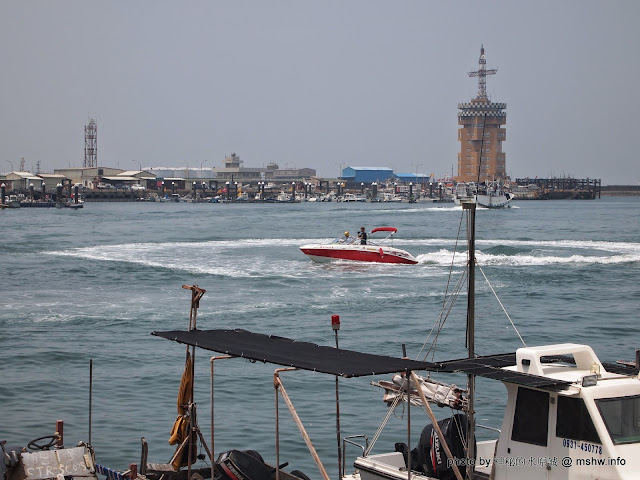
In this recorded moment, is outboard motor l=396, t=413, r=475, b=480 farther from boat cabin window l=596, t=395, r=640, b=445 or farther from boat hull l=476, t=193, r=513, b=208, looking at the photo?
boat hull l=476, t=193, r=513, b=208

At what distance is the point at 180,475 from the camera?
12281mm

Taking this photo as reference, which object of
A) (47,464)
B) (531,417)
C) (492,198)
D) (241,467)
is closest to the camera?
(531,417)

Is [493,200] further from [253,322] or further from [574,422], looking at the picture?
[574,422]

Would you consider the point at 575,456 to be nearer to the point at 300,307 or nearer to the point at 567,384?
the point at 567,384

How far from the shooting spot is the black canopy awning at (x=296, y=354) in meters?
9.48

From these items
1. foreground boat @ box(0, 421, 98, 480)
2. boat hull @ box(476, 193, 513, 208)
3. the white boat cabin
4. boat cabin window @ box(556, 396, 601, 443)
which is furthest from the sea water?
boat hull @ box(476, 193, 513, 208)

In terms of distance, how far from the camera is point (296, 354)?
1081cm

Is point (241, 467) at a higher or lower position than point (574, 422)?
lower

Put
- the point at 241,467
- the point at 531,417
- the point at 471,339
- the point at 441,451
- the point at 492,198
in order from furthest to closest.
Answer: the point at 492,198
the point at 241,467
the point at 471,339
the point at 441,451
the point at 531,417

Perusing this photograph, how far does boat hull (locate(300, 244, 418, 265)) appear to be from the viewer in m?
49.2

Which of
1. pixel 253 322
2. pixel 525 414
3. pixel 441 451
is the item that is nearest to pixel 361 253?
pixel 253 322

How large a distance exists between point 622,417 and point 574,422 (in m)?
0.43

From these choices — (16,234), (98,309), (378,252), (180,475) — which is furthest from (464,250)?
(180,475)

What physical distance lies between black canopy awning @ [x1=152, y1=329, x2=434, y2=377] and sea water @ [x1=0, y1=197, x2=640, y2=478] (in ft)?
7.85
